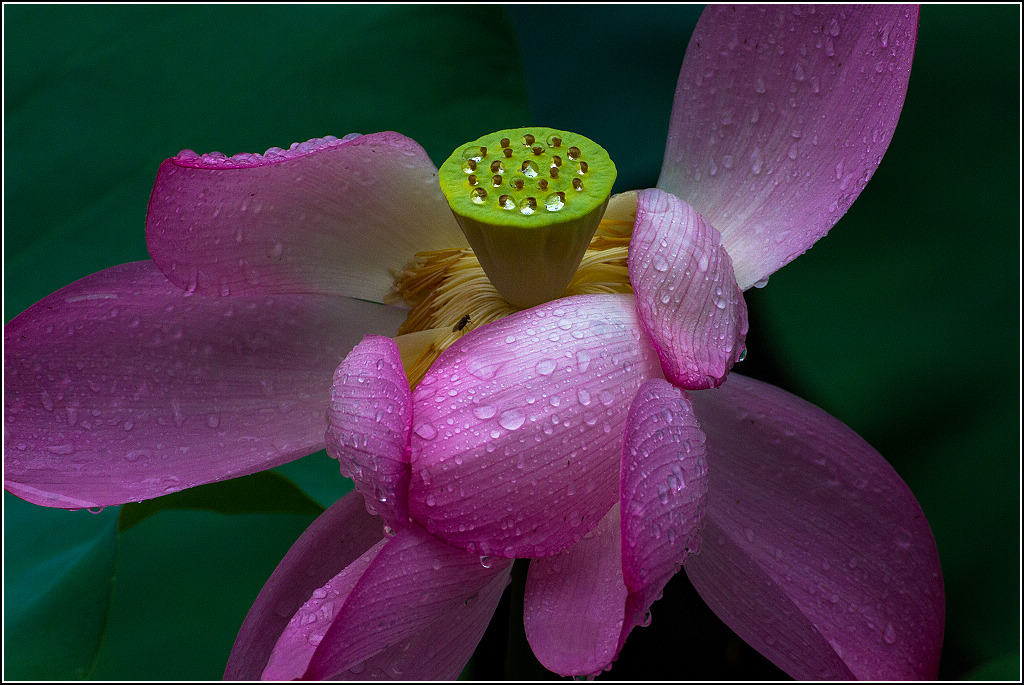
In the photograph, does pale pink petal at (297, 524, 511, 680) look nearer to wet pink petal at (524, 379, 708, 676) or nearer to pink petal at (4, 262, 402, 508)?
wet pink petal at (524, 379, 708, 676)

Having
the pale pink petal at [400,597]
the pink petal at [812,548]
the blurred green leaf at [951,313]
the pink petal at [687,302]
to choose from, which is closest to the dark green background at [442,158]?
the blurred green leaf at [951,313]

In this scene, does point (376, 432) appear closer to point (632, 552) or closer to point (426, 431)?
point (426, 431)

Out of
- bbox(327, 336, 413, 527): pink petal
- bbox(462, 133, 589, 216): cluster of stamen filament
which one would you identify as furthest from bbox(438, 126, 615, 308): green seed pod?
bbox(327, 336, 413, 527): pink petal

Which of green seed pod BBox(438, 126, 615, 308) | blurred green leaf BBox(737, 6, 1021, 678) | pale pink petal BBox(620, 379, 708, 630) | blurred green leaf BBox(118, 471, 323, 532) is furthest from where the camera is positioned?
blurred green leaf BBox(118, 471, 323, 532)

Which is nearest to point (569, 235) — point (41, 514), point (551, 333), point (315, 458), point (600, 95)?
point (551, 333)

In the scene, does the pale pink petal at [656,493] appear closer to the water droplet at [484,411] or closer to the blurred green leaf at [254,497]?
the water droplet at [484,411]
